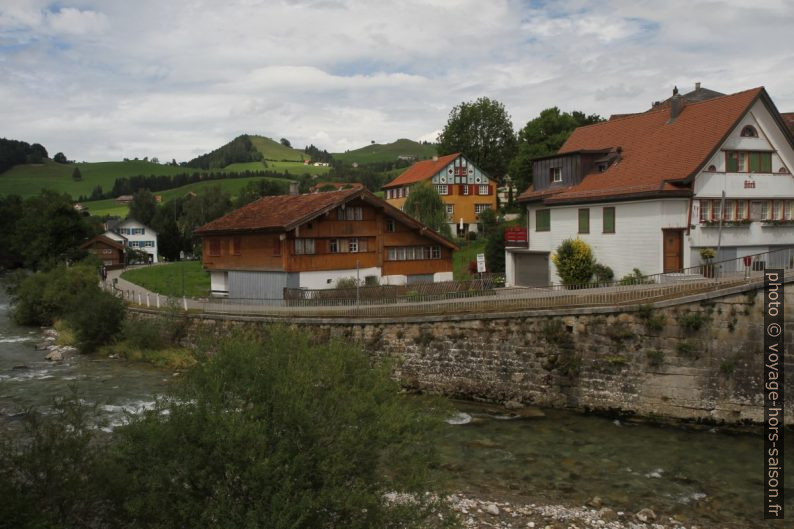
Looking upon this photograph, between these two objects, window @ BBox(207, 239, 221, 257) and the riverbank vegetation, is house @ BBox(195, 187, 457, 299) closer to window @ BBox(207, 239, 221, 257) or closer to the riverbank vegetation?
window @ BBox(207, 239, 221, 257)

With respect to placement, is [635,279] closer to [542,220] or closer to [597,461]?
[597,461]

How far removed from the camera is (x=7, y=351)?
34.3 meters

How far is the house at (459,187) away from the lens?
2805 inches

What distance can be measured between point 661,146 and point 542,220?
7.14 m

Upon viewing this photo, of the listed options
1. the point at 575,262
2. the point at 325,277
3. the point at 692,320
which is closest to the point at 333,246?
the point at 325,277

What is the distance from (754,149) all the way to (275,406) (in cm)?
2677

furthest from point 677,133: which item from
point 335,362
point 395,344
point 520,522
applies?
point 335,362

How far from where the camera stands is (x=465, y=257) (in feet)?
179

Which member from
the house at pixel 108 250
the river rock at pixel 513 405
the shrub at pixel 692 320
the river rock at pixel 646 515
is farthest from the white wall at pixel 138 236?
the river rock at pixel 646 515

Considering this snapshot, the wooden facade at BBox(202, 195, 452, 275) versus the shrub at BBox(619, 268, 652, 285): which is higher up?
the wooden facade at BBox(202, 195, 452, 275)

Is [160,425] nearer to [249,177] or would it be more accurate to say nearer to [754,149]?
[754,149]

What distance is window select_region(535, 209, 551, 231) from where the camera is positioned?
33.9 m

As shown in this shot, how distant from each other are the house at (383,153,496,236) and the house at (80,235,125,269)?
38265 mm

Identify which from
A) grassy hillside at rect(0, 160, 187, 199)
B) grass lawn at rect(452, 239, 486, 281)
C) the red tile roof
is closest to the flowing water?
the red tile roof
